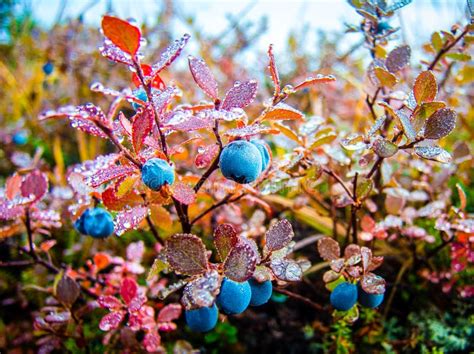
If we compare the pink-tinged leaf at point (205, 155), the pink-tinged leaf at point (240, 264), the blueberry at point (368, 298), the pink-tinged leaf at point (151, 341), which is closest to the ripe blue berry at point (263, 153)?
the pink-tinged leaf at point (205, 155)

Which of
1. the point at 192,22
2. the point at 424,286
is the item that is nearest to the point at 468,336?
the point at 424,286

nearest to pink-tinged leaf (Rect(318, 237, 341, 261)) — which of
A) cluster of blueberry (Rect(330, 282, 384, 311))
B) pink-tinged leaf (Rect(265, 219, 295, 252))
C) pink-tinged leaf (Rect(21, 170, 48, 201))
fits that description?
cluster of blueberry (Rect(330, 282, 384, 311))

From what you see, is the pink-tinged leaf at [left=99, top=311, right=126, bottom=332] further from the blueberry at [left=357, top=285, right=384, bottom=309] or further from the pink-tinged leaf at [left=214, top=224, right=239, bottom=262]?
the blueberry at [left=357, top=285, right=384, bottom=309]

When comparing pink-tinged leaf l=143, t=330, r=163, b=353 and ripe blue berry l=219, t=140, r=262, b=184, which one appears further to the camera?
pink-tinged leaf l=143, t=330, r=163, b=353

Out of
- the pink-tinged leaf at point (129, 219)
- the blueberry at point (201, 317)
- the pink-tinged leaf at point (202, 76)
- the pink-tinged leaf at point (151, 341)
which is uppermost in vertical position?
the pink-tinged leaf at point (202, 76)

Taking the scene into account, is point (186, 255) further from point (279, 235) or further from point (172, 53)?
point (172, 53)

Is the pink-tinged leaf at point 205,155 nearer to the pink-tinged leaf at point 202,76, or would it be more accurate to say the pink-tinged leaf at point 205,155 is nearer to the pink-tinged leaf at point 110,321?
the pink-tinged leaf at point 202,76

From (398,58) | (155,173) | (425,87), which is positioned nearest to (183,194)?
(155,173)
